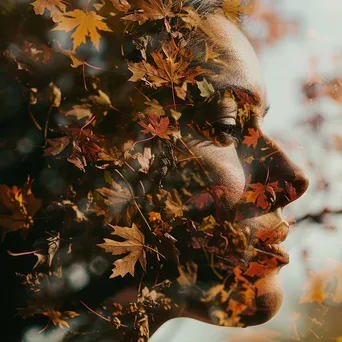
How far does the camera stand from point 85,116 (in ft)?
3.72

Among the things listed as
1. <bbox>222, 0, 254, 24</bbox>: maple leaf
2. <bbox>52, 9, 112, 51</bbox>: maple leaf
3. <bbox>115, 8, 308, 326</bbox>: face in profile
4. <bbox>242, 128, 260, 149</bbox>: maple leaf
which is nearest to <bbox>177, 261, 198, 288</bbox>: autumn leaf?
<bbox>115, 8, 308, 326</bbox>: face in profile

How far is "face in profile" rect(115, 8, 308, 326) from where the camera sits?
4.21 ft

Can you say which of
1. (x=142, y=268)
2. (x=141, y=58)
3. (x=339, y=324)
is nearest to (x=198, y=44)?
(x=141, y=58)

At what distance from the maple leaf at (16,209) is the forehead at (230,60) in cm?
68

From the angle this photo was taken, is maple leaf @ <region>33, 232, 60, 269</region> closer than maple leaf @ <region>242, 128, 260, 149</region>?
Yes

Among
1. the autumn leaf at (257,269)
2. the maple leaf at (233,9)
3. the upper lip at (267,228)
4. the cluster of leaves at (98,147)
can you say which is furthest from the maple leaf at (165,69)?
the autumn leaf at (257,269)

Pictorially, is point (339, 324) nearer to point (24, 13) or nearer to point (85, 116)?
point (85, 116)

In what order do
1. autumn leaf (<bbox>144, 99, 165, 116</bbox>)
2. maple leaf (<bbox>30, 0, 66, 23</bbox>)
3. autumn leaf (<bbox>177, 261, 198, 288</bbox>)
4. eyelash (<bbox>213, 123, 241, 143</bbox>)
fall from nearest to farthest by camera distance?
maple leaf (<bbox>30, 0, 66, 23</bbox>)
autumn leaf (<bbox>144, 99, 165, 116</bbox>)
autumn leaf (<bbox>177, 261, 198, 288</bbox>)
eyelash (<bbox>213, 123, 241, 143</bbox>)

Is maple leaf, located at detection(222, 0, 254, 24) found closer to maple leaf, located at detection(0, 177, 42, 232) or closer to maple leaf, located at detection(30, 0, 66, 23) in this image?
maple leaf, located at detection(30, 0, 66, 23)

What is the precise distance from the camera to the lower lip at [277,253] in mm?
1382

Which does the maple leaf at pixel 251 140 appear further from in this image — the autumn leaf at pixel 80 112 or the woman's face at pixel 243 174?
the autumn leaf at pixel 80 112

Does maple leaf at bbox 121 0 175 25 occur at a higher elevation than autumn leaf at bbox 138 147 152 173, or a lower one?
higher

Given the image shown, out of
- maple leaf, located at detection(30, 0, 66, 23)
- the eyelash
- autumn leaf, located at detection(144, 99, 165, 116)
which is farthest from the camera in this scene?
the eyelash

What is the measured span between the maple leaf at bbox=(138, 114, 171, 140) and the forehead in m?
0.33
